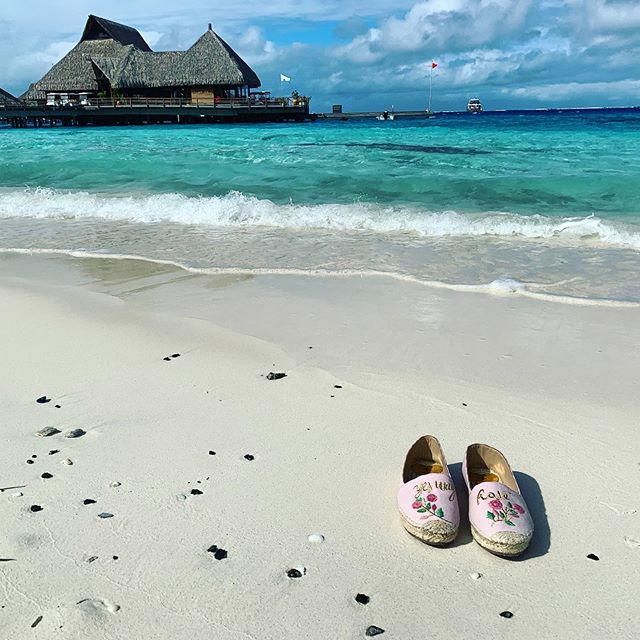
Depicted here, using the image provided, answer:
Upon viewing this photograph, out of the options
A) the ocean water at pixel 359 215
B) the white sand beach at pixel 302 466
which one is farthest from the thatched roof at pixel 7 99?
the white sand beach at pixel 302 466

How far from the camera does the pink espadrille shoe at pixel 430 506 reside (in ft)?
7.65

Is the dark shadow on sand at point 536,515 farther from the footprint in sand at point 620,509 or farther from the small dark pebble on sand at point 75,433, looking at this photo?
the small dark pebble on sand at point 75,433

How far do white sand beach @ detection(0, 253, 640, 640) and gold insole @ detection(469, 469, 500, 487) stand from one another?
9cm

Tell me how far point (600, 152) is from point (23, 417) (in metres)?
21.8

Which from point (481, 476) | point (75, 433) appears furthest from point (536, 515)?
point (75, 433)

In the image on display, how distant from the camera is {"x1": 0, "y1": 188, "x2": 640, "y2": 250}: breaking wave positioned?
898 centimetres

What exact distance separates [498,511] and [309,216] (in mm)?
8275

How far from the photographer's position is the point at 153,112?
45219 millimetres

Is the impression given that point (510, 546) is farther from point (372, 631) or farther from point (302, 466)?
point (302, 466)

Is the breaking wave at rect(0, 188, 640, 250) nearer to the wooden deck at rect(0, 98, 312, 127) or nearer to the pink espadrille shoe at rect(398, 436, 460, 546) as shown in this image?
the pink espadrille shoe at rect(398, 436, 460, 546)

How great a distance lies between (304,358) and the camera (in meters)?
4.21

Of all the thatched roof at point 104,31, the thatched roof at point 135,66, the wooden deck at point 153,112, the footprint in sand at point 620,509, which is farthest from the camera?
the thatched roof at point 104,31

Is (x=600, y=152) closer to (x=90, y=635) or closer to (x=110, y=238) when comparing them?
(x=110, y=238)

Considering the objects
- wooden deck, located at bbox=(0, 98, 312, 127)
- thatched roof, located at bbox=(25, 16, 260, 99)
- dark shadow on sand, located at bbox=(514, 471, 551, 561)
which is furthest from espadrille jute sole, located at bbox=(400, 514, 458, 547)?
thatched roof, located at bbox=(25, 16, 260, 99)
